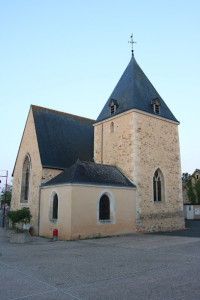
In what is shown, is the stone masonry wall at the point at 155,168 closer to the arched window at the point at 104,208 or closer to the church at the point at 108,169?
the church at the point at 108,169

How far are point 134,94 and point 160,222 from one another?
8352mm

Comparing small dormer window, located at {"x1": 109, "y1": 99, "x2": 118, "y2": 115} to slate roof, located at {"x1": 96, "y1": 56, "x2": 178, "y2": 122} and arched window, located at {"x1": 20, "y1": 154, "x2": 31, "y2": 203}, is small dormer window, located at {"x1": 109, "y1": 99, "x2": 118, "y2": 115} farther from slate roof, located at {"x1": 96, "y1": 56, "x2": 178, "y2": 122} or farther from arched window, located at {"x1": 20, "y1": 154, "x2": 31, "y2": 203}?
arched window, located at {"x1": 20, "y1": 154, "x2": 31, "y2": 203}

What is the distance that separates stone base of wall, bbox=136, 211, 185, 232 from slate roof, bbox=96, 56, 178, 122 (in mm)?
6609

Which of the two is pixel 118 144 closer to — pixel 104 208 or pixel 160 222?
pixel 104 208

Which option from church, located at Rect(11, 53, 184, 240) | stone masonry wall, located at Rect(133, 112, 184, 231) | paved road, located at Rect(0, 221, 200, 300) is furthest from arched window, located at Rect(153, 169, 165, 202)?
paved road, located at Rect(0, 221, 200, 300)

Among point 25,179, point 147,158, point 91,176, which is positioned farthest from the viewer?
point 25,179

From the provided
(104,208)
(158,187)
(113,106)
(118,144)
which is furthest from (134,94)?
(104,208)

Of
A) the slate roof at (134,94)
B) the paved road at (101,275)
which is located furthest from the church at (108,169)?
the paved road at (101,275)

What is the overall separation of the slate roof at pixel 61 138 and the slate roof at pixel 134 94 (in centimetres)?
230

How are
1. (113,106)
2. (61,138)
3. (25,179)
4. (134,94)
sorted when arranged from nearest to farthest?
(134,94) → (113,106) → (25,179) → (61,138)

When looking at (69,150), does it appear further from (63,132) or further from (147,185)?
(147,185)

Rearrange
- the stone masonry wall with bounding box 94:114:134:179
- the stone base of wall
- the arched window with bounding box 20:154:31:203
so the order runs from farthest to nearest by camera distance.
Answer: the arched window with bounding box 20:154:31:203
the stone masonry wall with bounding box 94:114:134:179
the stone base of wall

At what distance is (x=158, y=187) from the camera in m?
17.0

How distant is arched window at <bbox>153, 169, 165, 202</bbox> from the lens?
16.6m
